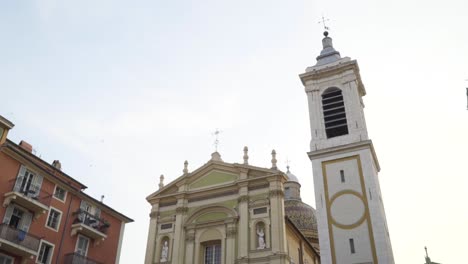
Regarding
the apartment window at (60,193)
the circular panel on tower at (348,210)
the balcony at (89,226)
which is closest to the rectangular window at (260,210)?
the circular panel on tower at (348,210)

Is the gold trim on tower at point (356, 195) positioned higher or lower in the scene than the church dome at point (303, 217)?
lower

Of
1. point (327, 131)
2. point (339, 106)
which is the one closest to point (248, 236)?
point (327, 131)

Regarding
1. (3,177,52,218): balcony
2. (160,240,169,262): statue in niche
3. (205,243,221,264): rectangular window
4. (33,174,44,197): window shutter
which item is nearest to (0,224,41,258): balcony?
(3,177,52,218): balcony

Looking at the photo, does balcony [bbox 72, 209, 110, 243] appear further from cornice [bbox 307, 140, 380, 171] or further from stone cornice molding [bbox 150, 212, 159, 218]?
cornice [bbox 307, 140, 380, 171]

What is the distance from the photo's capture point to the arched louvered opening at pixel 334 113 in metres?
28.2

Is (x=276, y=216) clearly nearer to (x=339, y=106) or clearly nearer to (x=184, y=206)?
(x=184, y=206)

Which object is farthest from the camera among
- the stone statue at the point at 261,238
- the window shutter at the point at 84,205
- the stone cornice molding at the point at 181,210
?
the stone cornice molding at the point at 181,210

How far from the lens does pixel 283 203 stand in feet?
84.7

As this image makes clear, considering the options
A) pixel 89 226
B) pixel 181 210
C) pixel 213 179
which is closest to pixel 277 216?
pixel 213 179

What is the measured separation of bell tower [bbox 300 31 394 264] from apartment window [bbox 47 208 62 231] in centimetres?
1390

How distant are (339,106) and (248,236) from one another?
10185mm

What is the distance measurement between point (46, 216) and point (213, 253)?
934 cm

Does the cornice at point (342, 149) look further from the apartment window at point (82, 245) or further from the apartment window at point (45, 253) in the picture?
the apartment window at point (45, 253)

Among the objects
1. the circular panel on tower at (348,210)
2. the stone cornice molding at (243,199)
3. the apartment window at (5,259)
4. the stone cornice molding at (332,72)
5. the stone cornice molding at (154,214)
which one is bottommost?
the apartment window at (5,259)
